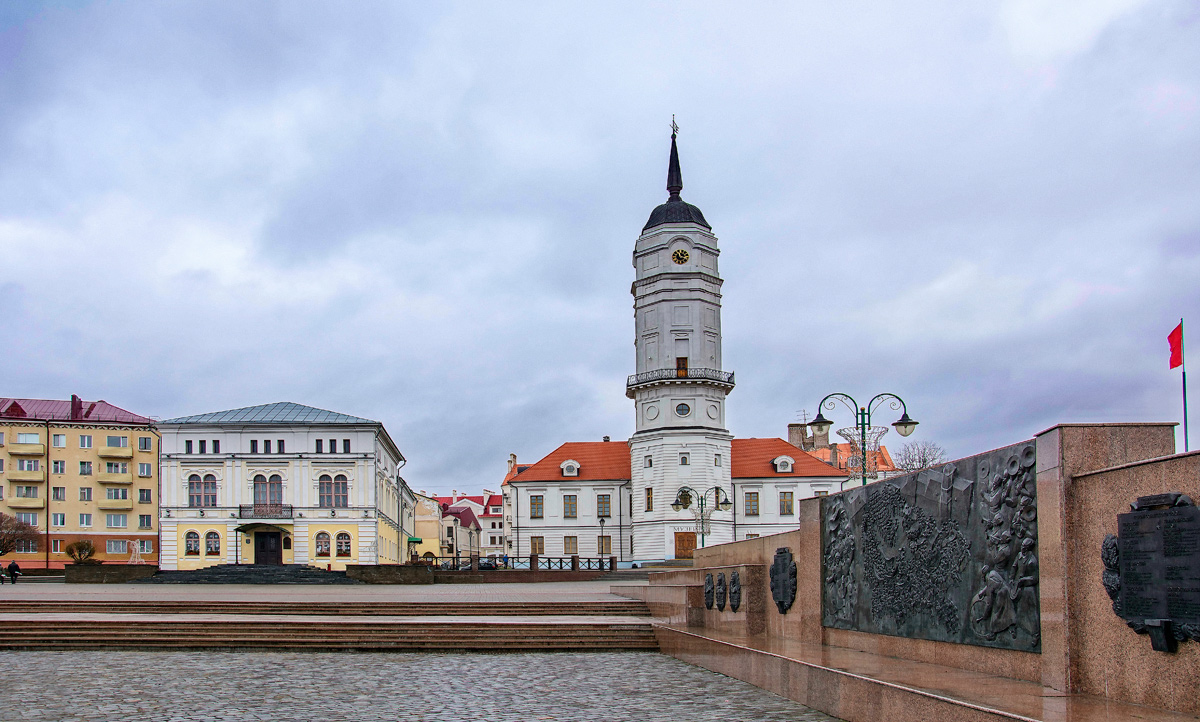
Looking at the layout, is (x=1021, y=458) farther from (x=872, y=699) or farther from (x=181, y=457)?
(x=181, y=457)

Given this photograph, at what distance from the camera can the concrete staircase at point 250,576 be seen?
46.0m

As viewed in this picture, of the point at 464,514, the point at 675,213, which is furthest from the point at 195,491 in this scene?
the point at 464,514

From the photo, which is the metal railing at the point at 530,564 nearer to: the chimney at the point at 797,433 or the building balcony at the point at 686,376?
the building balcony at the point at 686,376

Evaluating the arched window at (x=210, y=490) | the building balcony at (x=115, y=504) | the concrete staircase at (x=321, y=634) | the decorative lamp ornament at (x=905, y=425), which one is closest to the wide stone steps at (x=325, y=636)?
the concrete staircase at (x=321, y=634)

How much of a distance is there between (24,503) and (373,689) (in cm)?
7089

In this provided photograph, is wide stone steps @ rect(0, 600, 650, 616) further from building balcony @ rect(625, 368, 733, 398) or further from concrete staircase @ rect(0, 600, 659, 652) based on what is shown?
building balcony @ rect(625, 368, 733, 398)

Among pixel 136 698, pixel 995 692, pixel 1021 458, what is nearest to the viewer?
pixel 995 692

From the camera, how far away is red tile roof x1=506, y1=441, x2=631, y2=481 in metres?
72.4

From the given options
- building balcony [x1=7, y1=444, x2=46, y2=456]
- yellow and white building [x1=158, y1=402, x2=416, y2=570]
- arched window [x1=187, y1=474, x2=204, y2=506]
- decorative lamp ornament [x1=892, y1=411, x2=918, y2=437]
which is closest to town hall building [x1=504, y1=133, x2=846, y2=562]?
yellow and white building [x1=158, y1=402, x2=416, y2=570]

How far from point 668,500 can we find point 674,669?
1970 inches

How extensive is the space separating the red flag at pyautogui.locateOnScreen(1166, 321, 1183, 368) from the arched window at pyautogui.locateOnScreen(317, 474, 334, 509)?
56.6m

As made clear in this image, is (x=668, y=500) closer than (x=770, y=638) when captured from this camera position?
No

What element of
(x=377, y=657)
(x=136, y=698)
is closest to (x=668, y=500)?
(x=377, y=657)

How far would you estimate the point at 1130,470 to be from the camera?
8148mm
